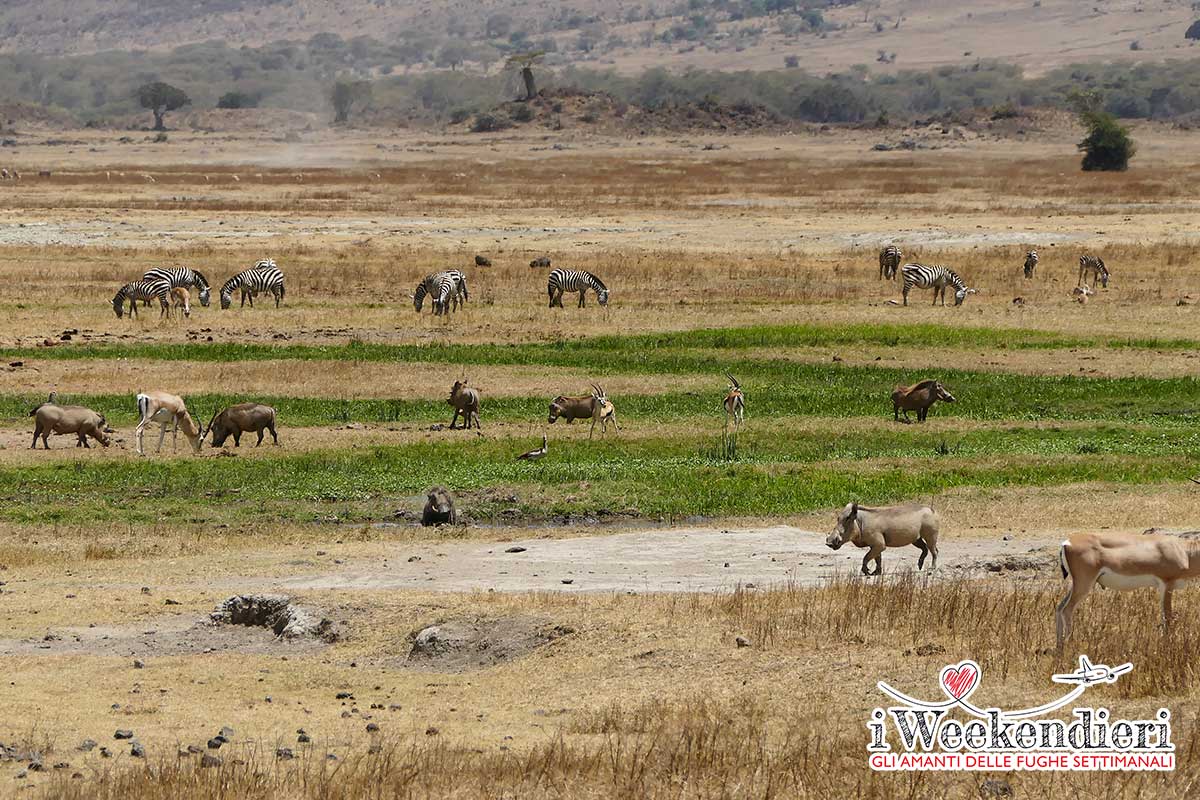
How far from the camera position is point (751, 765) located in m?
10.6

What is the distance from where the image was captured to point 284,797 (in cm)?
1016

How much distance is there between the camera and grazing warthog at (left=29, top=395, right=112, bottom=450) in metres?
24.2

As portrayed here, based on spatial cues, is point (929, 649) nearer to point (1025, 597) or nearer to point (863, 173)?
point (1025, 597)

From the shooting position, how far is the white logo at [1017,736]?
10305 millimetres

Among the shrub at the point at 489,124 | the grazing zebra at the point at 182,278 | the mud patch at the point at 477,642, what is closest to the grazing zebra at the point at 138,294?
the grazing zebra at the point at 182,278

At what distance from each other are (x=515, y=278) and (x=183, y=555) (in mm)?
28833

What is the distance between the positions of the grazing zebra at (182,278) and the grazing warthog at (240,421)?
16.8m

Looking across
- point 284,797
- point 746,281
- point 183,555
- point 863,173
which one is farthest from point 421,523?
point 863,173

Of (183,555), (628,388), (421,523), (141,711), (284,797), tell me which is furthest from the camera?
(628,388)

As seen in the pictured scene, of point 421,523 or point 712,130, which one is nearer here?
point 421,523

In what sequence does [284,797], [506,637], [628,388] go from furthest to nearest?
[628,388] → [506,637] → [284,797]

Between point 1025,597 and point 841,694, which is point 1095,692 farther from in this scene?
point 1025,597

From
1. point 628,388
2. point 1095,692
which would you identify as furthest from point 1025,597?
point 628,388

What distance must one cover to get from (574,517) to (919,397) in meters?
7.66
